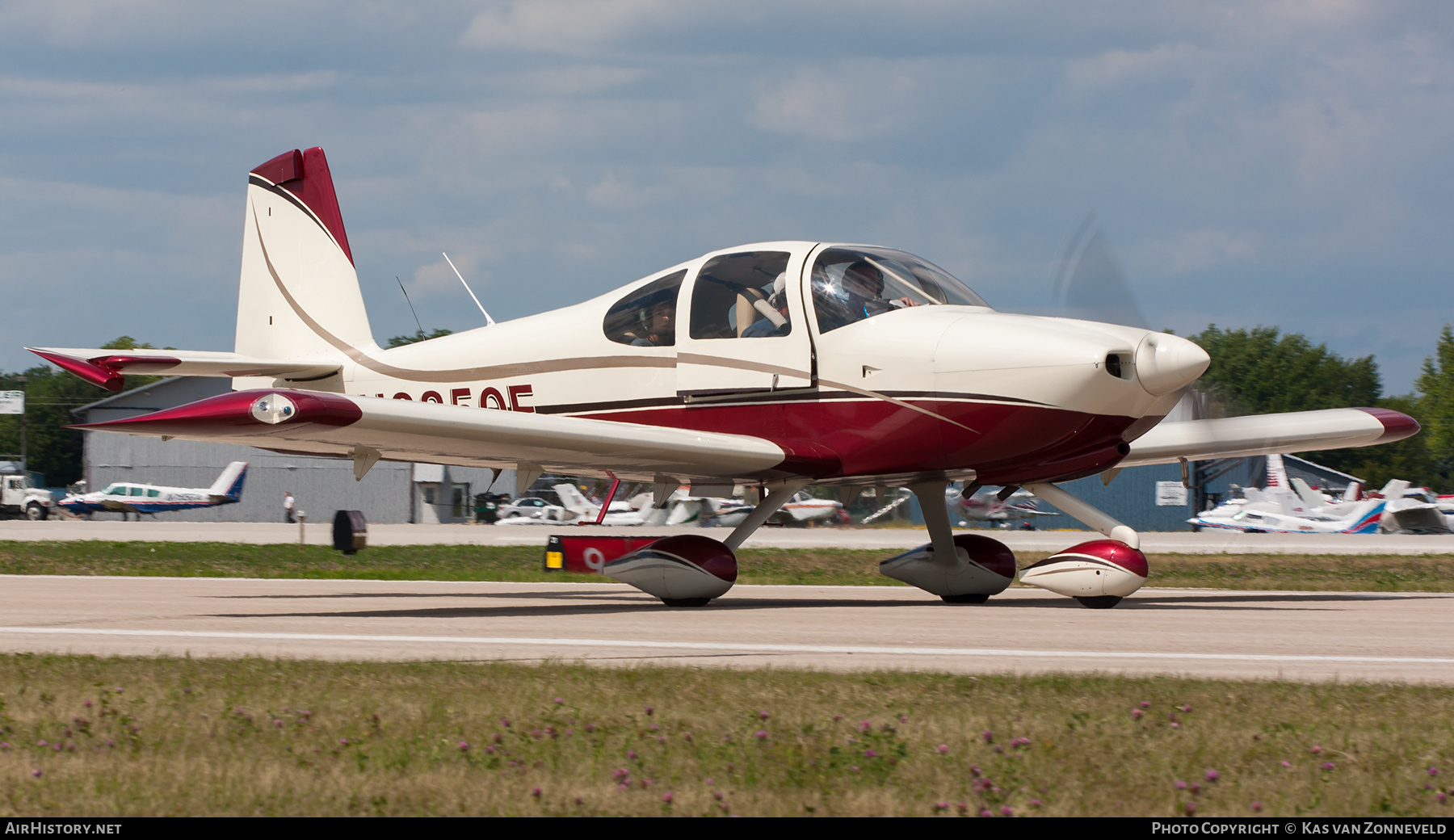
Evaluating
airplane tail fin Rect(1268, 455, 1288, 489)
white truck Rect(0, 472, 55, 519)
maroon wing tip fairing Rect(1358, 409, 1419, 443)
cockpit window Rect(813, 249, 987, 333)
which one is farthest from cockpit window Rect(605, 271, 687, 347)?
white truck Rect(0, 472, 55, 519)

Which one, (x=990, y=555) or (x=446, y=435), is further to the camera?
(x=990, y=555)

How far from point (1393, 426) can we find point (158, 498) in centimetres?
Answer: 5361

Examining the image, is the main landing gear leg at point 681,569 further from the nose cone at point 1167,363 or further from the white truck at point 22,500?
the white truck at point 22,500

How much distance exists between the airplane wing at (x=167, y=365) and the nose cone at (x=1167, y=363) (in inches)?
367

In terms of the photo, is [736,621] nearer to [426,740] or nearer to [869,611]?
[869,611]

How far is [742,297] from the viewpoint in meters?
11.5

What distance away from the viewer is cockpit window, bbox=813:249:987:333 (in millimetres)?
11125

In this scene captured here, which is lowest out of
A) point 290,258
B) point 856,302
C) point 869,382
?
point 869,382

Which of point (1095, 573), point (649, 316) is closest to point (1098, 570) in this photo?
point (1095, 573)

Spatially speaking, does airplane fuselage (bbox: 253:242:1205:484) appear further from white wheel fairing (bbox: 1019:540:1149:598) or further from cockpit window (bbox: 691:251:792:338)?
white wheel fairing (bbox: 1019:540:1149:598)

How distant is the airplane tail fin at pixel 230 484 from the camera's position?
5700 cm

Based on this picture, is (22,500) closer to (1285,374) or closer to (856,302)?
(856,302)

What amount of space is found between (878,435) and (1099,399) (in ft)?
6.35
